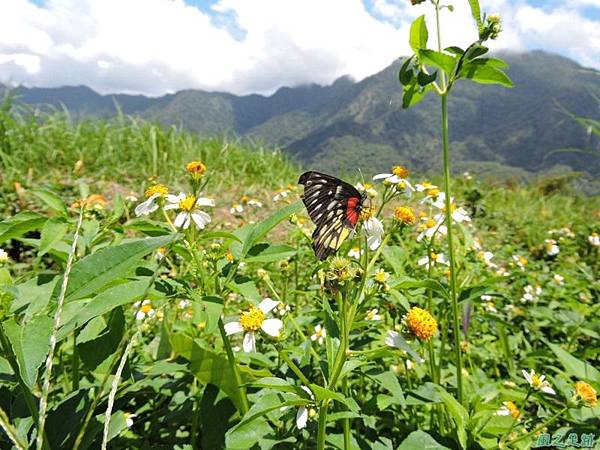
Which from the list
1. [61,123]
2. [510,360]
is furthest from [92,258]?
[61,123]

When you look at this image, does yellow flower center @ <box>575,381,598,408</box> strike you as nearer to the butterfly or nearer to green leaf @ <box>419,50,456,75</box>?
the butterfly

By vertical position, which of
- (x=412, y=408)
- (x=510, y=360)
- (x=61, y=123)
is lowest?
(x=510, y=360)

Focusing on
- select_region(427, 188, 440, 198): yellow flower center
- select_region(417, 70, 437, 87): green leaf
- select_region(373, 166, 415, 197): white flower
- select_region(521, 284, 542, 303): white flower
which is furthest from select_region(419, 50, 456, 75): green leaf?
select_region(521, 284, 542, 303): white flower

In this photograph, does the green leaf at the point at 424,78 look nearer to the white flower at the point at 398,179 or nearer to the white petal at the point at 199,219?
the white flower at the point at 398,179

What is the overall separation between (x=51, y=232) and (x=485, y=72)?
1137mm

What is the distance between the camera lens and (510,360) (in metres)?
2.00

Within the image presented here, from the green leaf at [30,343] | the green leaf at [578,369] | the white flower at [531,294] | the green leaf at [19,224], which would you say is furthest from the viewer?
the white flower at [531,294]

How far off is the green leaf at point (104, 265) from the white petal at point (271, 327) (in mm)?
427

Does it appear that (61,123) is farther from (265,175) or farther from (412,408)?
(412,408)

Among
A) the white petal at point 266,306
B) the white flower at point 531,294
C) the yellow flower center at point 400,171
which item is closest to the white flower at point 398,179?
the yellow flower center at point 400,171

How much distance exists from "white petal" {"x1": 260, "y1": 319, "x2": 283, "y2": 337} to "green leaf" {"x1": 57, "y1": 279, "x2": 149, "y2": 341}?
379mm

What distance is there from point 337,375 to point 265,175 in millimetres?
5642

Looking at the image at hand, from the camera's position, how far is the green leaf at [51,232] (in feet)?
3.02

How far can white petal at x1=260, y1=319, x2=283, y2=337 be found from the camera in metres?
1.01
